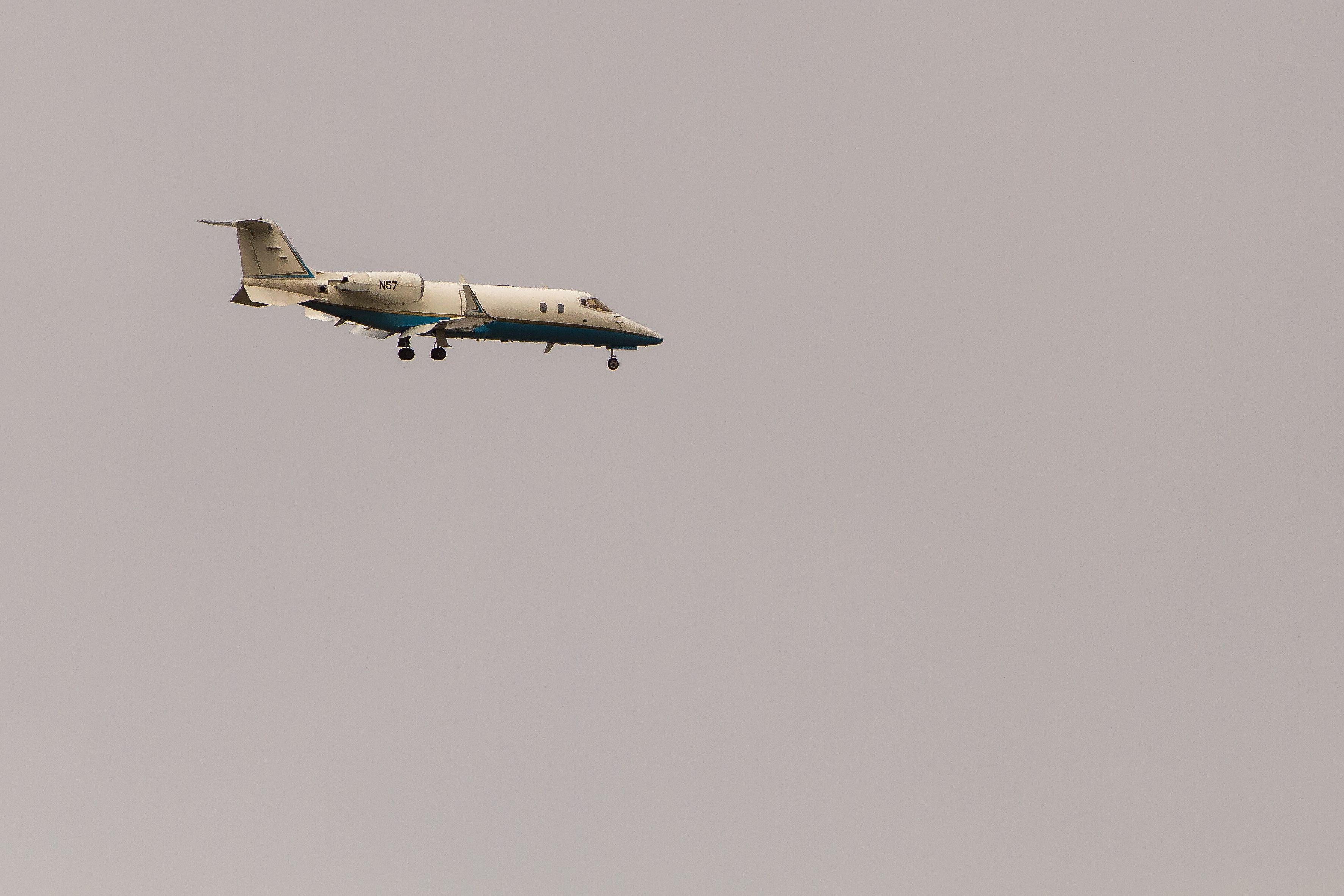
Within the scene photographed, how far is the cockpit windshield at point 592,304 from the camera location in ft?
538

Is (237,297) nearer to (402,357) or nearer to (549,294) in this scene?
(402,357)

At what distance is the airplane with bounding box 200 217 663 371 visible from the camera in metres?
151

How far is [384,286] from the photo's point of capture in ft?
503

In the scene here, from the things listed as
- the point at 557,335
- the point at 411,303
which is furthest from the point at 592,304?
the point at 411,303

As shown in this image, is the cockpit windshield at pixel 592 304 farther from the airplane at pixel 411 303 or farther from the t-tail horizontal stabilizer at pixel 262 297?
the t-tail horizontal stabilizer at pixel 262 297

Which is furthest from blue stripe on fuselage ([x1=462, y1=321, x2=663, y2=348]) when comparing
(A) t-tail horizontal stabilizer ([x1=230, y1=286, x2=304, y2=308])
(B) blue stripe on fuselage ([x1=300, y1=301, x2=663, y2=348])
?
(A) t-tail horizontal stabilizer ([x1=230, y1=286, x2=304, y2=308])

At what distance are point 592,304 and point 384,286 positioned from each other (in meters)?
16.6

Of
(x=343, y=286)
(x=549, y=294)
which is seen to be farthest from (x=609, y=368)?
(x=343, y=286)

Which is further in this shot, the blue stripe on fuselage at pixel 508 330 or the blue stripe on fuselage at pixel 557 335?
the blue stripe on fuselage at pixel 557 335

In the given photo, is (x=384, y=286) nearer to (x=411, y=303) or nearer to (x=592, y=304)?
(x=411, y=303)

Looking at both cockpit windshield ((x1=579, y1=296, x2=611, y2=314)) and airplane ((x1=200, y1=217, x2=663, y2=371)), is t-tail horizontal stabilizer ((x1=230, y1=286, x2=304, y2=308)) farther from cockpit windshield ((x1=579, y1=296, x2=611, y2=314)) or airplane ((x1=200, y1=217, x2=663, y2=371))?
cockpit windshield ((x1=579, y1=296, x2=611, y2=314))

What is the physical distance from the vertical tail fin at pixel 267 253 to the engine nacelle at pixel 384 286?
8.36 feet

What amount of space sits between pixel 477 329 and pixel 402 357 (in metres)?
4.86

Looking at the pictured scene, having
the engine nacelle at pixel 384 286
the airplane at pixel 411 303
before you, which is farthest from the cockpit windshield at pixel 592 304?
the engine nacelle at pixel 384 286
